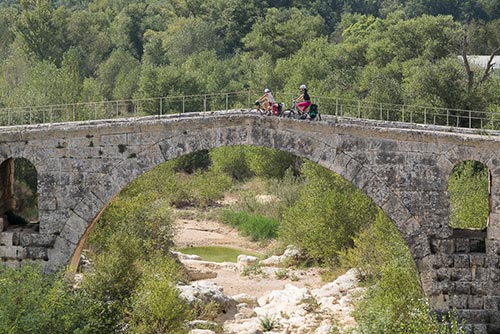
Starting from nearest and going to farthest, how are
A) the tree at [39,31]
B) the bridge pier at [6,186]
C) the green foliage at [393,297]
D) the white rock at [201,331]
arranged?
the green foliage at [393,297], the white rock at [201,331], the bridge pier at [6,186], the tree at [39,31]

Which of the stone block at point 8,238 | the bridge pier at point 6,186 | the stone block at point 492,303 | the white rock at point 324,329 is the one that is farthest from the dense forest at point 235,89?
the bridge pier at point 6,186

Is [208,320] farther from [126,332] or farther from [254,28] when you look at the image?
[254,28]

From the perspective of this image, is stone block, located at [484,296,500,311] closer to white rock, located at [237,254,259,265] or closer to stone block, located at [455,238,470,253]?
stone block, located at [455,238,470,253]

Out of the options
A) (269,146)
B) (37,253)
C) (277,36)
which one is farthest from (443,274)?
(277,36)

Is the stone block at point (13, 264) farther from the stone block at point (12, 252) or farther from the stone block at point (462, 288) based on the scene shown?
the stone block at point (462, 288)

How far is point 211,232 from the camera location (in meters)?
49.5

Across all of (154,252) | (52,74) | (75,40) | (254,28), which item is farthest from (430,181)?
(75,40)

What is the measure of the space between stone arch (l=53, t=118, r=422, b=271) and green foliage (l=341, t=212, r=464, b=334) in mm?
1083

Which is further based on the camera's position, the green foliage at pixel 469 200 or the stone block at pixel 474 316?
the green foliage at pixel 469 200

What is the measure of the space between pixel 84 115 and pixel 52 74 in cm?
733

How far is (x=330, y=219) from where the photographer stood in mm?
38375

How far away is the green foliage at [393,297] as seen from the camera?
82.3 feet

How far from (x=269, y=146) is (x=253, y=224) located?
2127 centimetres

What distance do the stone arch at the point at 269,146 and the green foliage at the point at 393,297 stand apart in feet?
3.55
